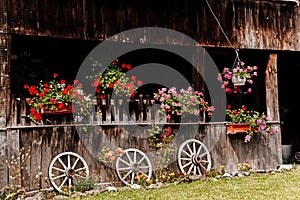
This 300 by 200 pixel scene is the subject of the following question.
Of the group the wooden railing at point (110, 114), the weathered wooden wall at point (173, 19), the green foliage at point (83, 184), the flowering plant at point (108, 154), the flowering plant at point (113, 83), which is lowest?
the green foliage at point (83, 184)

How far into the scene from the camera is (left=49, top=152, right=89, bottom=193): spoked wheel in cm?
739

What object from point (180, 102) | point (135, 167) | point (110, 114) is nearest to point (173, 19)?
point (180, 102)

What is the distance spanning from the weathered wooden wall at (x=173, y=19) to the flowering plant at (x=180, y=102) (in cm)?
133

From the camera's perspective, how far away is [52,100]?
294 inches

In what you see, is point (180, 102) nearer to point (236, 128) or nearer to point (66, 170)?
point (236, 128)

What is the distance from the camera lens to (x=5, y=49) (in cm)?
722

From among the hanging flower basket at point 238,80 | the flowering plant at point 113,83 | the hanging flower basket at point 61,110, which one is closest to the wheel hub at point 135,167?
the flowering plant at point 113,83

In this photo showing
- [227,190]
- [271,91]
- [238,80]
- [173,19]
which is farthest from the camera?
[271,91]

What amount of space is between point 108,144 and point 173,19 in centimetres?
310

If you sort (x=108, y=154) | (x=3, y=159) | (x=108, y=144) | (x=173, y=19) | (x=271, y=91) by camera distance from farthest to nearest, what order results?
(x=271, y=91) < (x=173, y=19) < (x=108, y=144) < (x=108, y=154) < (x=3, y=159)

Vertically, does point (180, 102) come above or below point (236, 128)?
above

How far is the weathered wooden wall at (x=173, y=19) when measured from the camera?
7.66 m

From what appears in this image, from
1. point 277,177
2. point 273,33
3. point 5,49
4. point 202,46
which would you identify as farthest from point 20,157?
point 273,33

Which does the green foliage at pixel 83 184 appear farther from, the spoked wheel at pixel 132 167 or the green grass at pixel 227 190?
the spoked wheel at pixel 132 167
